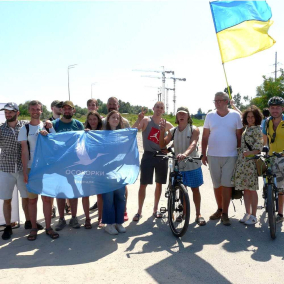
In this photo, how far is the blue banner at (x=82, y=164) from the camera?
16.6ft

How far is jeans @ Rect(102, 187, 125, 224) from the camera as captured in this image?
5.27 metres

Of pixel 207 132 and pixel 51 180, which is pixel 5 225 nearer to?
pixel 51 180

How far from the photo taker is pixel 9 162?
5062 mm

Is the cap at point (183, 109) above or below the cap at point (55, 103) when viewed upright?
below

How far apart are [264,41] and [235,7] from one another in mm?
920

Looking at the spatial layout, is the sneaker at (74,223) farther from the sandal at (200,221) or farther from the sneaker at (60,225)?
the sandal at (200,221)

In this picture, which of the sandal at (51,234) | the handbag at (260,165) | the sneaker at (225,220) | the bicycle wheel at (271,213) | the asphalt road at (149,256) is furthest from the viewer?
the sneaker at (225,220)

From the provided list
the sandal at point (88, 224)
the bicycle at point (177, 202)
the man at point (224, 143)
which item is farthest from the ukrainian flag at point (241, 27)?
the sandal at point (88, 224)

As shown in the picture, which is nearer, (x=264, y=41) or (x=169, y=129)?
(x=169, y=129)

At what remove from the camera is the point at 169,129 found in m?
6.04

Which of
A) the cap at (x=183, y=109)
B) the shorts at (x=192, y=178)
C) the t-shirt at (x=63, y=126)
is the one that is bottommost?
the shorts at (x=192, y=178)

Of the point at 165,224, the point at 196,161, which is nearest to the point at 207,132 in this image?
the point at 196,161

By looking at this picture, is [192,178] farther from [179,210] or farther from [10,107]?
[10,107]

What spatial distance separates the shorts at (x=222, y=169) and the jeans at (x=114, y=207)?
1634 millimetres
